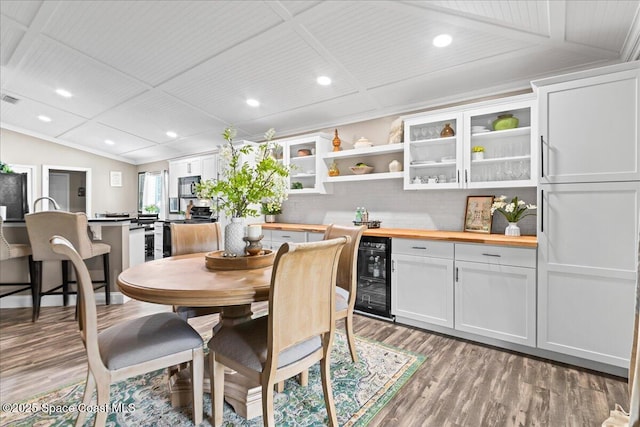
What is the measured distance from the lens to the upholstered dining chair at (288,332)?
55.0 inches

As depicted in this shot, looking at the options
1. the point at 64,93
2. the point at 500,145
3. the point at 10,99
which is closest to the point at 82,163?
the point at 10,99

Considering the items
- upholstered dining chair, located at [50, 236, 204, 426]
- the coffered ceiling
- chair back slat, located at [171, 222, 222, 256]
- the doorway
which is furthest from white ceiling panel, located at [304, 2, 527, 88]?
the doorway

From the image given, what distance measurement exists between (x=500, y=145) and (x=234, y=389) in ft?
10.2

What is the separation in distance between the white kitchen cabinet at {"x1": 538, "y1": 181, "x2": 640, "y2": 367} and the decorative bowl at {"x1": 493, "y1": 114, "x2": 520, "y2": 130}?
82cm

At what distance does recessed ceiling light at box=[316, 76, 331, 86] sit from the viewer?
335cm

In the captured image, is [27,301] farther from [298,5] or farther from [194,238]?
[298,5]

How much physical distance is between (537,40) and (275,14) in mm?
1993

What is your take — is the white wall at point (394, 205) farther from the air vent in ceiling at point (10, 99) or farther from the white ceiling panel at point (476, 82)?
the air vent in ceiling at point (10, 99)

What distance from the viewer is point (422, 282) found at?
302cm

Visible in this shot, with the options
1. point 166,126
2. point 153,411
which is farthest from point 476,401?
point 166,126

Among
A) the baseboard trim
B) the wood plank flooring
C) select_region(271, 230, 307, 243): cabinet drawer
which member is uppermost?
select_region(271, 230, 307, 243): cabinet drawer

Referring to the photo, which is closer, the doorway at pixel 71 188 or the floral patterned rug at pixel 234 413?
the floral patterned rug at pixel 234 413

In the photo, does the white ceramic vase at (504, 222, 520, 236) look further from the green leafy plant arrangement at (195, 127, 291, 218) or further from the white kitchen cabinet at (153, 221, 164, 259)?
the white kitchen cabinet at (153, 221, 164, 259)

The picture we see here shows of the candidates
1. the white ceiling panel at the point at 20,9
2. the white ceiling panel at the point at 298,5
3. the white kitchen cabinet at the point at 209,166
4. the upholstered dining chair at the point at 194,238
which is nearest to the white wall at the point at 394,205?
the white kitchen cabinet at the point at 209,166
